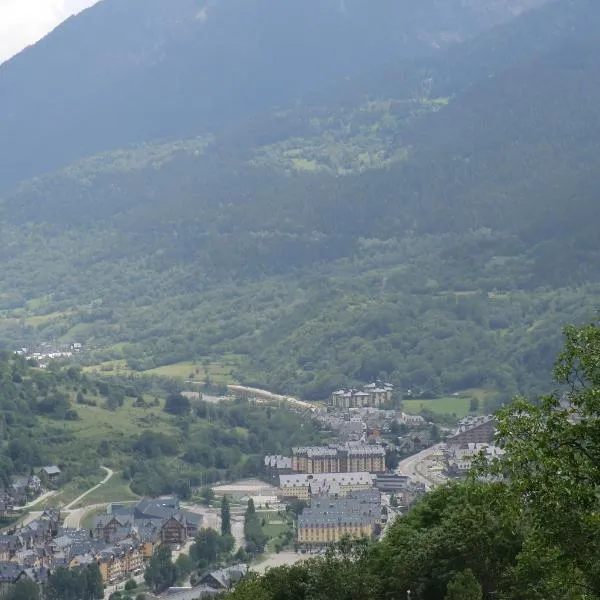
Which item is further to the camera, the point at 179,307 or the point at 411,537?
the point at 179,307

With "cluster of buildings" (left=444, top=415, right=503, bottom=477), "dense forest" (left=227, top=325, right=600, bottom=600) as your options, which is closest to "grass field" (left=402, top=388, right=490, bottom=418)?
"cluster of buildings" (left=444, top=415, right=503, bottom=477)

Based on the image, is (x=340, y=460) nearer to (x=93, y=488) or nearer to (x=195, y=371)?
(x=93, y=488)

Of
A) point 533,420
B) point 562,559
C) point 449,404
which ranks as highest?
point 533,420

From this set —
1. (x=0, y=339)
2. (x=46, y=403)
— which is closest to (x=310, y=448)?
(x=46, y=403)

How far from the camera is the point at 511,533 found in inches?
1308

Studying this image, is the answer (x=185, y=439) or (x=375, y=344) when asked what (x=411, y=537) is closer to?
(x=185, y=439)

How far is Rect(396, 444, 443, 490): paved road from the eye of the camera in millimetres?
92938

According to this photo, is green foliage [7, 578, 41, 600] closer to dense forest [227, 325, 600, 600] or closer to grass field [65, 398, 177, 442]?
dense forest [227, 325, 600, 600]

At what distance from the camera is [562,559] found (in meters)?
20.5

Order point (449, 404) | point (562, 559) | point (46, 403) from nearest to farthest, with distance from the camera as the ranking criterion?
point (562, 559) → point (46, 403) → point (449, 404)

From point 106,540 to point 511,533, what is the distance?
49208 mm

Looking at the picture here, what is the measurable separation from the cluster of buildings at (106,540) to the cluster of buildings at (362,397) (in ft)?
144

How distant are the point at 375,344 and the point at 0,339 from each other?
51598mm

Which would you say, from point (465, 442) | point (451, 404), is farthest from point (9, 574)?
point (451, 404)
